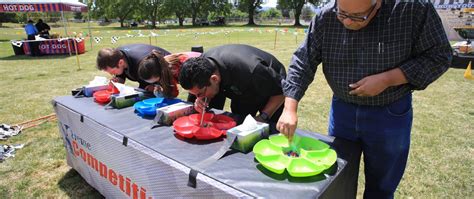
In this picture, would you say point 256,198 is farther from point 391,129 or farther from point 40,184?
point 40,184

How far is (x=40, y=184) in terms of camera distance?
263 cm

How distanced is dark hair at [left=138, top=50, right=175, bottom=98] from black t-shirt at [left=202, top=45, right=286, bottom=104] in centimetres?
46

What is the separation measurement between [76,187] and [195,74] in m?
1.78

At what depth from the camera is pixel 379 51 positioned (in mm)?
1211

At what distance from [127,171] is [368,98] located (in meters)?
1.42

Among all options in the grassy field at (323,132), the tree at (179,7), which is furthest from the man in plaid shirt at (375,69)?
the tree at (179,7)

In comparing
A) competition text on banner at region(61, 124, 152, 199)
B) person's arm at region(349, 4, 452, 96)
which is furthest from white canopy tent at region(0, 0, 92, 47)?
person's arm at region(349, 4, 452, 96)

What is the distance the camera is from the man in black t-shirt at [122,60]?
2623mm

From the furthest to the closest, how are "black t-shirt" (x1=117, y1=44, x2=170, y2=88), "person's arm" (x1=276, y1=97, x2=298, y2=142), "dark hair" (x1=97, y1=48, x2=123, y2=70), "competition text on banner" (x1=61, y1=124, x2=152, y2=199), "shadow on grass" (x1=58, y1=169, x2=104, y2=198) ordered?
"black t-shirt" (x1=117, y1=44, x2=170, y2=88) < "dark hair" (x1=97, y1=48, x2=123, y2=70) < "shadow on grass" (x1=58, y1=169, x2=104, y2=198) < "competition text on banner" (x1=61, y1=124, x2=152, y2=199) < "person's arm" (x1=276, y1=97, x2=298, y2=142)

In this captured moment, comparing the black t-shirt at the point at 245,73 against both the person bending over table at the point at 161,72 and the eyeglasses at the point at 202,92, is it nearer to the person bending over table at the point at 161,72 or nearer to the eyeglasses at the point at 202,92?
the eyeglasses at the point at 202,92

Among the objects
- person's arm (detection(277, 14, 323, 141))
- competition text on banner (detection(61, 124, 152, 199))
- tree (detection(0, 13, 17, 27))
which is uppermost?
tree (detection(0, 13, 17, 27))

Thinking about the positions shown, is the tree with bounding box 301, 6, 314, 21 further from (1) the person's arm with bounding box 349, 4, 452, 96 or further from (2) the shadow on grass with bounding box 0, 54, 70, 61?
(1) the person's arm with bounding box 349, 4, 452, 96

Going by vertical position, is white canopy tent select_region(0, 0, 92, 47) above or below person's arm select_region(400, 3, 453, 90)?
above

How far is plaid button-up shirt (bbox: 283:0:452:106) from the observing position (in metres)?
1.15
